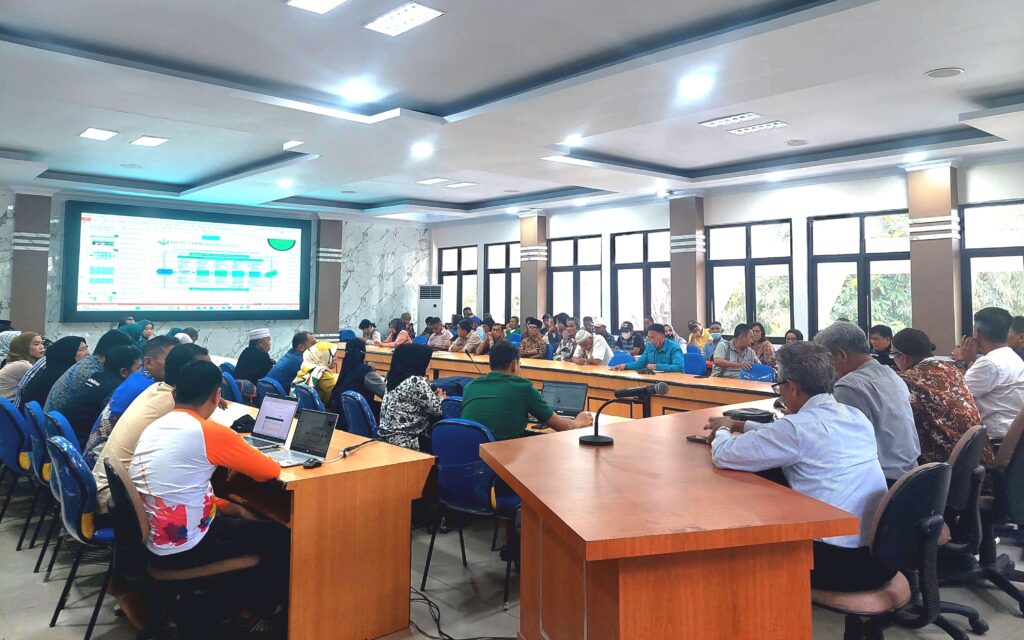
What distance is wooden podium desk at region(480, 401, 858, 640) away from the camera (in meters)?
1.64

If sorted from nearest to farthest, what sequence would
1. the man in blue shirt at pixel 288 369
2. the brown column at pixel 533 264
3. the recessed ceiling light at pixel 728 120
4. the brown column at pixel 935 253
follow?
the man in blue shirt at pixel 288 369, the recessed ceiling light at pixel 728 120, the brown column at pixel 935 253, the brown column at pixel 533 264

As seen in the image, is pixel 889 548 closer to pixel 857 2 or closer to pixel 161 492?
pixel 161 492

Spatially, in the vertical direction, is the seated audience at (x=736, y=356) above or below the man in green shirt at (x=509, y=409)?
above

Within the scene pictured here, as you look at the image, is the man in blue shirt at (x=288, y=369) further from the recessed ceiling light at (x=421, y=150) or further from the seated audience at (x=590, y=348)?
the seated audience at (x=590, y=348)

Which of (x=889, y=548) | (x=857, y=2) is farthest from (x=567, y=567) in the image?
(x=857, y=2)

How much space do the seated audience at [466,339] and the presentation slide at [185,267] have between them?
432 cm

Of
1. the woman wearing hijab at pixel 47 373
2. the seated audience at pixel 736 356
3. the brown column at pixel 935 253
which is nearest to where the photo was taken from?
the woman wearing hijab at pixel 47 373

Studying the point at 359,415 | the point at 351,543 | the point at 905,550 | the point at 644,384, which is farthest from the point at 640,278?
the point at 905,550

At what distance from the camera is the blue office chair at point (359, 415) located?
409 centimetres

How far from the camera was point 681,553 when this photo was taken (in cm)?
169

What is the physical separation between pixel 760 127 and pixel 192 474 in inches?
271

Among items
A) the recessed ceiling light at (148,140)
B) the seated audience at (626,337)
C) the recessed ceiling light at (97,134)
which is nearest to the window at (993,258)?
the seated audience at (626,337)

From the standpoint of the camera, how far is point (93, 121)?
23.3 ft

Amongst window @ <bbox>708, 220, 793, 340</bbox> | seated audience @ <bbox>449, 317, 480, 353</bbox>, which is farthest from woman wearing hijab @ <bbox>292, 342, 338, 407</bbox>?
window @ <bbox>708, 220, 793, 340</bbox>
